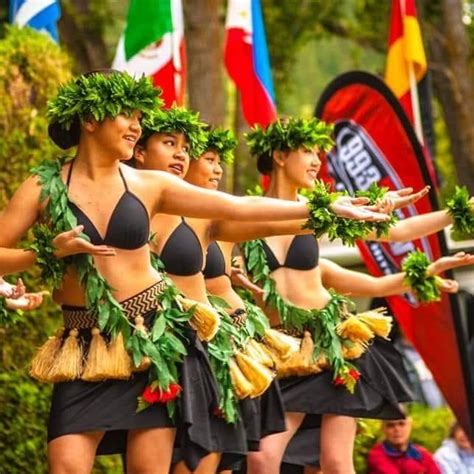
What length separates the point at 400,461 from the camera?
9.23 metres

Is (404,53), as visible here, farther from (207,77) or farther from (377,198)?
(377,198)

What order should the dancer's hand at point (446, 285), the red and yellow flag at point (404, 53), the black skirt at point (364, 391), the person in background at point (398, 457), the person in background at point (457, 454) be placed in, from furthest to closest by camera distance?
the red and yellow flag at point (404, 53)
the person in background at point (457, 454)
the person in background at point (398, 457)
the dancer's hand at point (446, 285)
the black skirt at point (364, 391)

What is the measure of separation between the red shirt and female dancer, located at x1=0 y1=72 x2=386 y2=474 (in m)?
3.22

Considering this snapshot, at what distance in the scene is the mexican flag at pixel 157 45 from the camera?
33.0ft

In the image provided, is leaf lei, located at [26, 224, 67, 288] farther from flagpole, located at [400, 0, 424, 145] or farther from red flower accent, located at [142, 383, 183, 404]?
flagpole, located at [400, 0, 424, 145]

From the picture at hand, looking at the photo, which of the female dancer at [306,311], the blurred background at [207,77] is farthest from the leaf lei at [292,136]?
the blurred background at [207,77]

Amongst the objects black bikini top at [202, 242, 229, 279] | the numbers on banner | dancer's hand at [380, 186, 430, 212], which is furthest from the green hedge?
dancer's hand at [380, 186, 430, 212]

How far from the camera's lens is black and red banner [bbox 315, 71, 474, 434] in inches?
384

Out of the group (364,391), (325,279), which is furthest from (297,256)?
(364,391)

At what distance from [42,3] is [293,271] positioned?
3.23 metres

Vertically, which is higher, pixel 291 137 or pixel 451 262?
pixel 291 137

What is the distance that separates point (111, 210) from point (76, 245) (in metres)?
0.35

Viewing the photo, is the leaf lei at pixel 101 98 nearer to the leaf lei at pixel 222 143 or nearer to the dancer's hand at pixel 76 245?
the dancer's hand at pixel 76 245

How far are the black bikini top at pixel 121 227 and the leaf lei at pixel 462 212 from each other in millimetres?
1684
